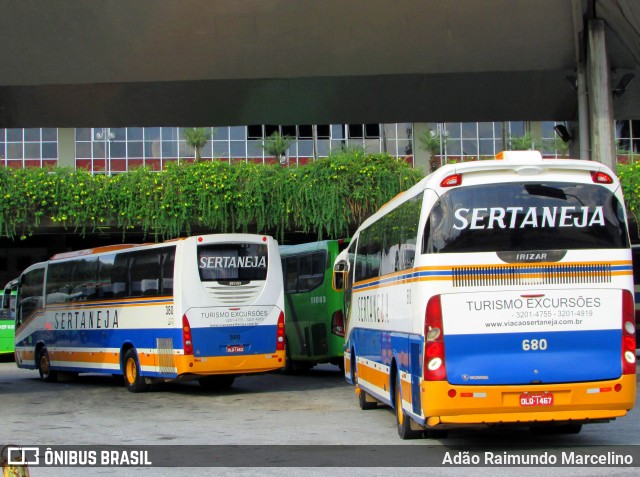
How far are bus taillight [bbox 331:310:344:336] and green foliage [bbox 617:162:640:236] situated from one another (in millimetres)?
12459

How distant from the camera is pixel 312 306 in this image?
80.2 feet

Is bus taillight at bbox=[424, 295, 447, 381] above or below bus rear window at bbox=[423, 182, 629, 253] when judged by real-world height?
below

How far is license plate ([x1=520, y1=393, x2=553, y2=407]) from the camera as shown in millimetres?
10039

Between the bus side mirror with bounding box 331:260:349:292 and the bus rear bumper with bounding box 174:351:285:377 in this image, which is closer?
the bus side mirror with bounding box 331:260:349:292

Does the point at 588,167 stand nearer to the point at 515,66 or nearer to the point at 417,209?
the point at 417,209

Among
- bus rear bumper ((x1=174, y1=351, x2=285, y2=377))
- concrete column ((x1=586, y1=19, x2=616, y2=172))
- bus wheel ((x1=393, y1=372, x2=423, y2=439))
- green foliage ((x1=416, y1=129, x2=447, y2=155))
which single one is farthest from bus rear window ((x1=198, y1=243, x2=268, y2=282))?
green foliage ((x1=416, y1=129, x2=447, y2=155))

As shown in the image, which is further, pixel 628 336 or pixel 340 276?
pixel 340 276

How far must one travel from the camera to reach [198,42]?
659 inches

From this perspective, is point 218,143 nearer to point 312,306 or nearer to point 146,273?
point 312,306

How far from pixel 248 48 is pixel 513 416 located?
927 cm

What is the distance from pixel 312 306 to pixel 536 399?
47.9 feet

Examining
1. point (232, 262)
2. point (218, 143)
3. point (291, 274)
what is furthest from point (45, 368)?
point (218, 143)

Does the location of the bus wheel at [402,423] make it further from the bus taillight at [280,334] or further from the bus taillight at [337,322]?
the bus taillight at [337,322]

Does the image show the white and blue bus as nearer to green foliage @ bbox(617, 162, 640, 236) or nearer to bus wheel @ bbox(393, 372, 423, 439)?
bus wheel @ bbox(393, 372, 423, 439)
